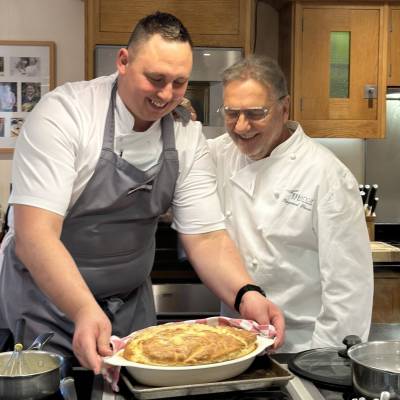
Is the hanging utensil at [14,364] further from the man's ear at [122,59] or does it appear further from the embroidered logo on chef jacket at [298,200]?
the embroidered logo on chef jacket at [298,200]

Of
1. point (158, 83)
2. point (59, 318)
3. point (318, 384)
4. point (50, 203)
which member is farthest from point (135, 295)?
point (318, 384)

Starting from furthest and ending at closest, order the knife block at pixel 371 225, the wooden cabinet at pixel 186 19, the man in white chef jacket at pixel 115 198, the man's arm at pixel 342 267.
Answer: the knife block at pixel 371 225 < the wooden cabinet at pixel 186 19 < the man's arm at pixel 342 267 < the man in white chef jacket at pixel 115 198

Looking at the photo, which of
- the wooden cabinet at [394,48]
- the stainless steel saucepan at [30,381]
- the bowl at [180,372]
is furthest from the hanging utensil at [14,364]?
the wooden cabinet at [394,48]

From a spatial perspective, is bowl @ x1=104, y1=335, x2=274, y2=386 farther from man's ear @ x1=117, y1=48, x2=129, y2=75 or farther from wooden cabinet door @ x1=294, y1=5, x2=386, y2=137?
wooden cabinet door @ x1=294, y1=5, x2=386, y2=137

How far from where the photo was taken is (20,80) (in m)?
3.58

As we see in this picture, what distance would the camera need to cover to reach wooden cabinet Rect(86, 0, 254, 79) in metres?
3.16

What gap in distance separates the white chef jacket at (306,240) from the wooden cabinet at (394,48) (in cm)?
169

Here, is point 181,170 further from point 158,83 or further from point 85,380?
point 85,380

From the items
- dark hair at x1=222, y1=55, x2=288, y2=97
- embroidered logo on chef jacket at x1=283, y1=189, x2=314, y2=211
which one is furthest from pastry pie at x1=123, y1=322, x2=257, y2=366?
dark hair at x1=222, y1=55, x2=288, y2=97

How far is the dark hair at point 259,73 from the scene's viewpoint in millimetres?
1873

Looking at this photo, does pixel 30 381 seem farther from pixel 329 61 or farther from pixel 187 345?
pixel 329 61

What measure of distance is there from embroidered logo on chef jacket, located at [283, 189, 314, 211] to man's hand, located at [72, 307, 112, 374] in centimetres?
84

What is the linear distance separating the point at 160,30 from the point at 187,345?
2.25 feet

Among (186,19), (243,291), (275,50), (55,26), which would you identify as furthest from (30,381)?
(275,50)
